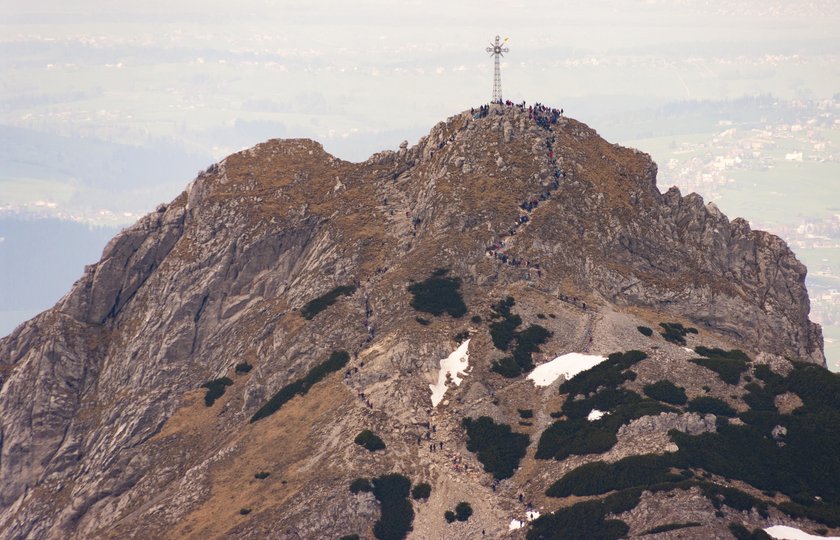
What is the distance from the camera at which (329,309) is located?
137 metres

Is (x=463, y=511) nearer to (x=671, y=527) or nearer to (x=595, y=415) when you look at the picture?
(x=595, y=415)

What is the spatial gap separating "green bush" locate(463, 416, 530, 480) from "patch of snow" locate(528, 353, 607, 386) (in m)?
9.51

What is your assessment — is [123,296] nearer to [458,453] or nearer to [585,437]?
[458,453]

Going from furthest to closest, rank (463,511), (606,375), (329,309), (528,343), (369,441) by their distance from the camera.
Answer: (329,309), (528,343), (606,375), (369,441), (463,511)

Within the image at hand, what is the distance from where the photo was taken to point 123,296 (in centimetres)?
15762

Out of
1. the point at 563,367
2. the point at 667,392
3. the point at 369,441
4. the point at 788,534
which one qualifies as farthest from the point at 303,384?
the point at 788,534

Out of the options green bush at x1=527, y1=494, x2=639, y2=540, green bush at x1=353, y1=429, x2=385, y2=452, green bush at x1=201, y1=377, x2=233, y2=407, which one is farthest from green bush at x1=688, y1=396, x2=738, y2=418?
green bush at x1=201, y1=377, x2=233, y2=407

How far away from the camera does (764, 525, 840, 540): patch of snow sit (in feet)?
290

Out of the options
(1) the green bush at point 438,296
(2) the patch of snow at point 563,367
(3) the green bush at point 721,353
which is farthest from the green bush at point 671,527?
(1) the green bush at point 438,296

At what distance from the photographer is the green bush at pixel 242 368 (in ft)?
455

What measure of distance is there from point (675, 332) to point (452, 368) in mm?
28697

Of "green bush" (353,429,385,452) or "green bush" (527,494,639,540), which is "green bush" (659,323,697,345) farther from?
"green bush" (353,429,385,452)

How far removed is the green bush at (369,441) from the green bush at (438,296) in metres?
22.3

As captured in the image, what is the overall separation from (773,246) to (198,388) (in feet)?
271
